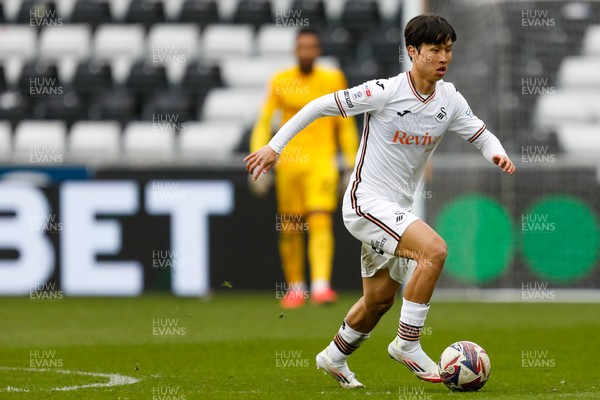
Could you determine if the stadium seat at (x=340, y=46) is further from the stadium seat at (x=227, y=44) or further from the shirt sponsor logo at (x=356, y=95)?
the shirt sponsor logo at (x=356, y=95)

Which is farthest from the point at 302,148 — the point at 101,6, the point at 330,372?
the point at 101,6

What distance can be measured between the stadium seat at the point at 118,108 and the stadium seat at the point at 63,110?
0.21 meters

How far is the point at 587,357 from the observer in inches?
321

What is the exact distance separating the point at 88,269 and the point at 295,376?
20.9ft

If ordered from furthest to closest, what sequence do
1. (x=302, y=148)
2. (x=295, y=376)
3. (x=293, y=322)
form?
(x=302, y=148) → (x=293, y=322) → (x=295, y=376)

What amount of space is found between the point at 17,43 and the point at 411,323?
485 inches

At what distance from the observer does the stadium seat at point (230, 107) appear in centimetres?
1580

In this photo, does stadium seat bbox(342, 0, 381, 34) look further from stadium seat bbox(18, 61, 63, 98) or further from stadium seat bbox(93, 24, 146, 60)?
stadium seat bbox(18, 61, 63, 98)

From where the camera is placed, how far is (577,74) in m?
16.0

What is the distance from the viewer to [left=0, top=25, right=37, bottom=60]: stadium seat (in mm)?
17531

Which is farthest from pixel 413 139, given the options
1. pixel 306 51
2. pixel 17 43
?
pixel 17 43

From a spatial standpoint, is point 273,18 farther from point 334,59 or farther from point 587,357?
point 587,357

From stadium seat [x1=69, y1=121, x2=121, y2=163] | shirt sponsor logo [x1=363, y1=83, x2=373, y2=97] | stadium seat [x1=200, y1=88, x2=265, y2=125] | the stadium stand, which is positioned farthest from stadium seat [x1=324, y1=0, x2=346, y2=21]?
shirt sponsor logo [x1=363, y1=83, x2=373, y2=97]

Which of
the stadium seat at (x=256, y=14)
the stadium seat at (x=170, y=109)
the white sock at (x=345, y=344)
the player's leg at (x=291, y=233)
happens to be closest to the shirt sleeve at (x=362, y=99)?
the white sock at (x=345, y=344)
